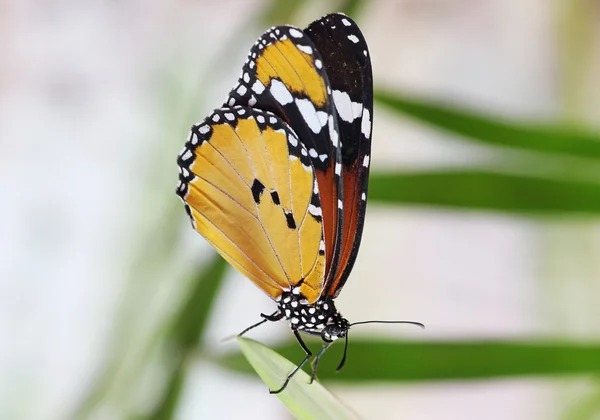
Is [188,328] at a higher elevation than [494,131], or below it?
below

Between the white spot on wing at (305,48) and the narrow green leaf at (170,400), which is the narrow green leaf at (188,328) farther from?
the white spot on wing at (305,48)

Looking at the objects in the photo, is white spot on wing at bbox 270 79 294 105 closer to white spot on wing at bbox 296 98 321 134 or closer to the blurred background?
white spot on wing at bbox 296 98 321 134

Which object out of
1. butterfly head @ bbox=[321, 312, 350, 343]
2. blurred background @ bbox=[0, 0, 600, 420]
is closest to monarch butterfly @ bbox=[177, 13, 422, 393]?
butterfly head @ bbox=[321, 312, 350, 343]

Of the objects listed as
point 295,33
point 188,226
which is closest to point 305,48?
point 295,33

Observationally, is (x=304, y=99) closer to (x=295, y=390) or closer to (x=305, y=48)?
(x=305, y=48)

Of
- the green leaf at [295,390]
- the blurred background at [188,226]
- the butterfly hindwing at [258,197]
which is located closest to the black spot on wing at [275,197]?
the butterfly hindwing at [258,197]

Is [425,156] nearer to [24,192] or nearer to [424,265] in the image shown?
[424,265]
